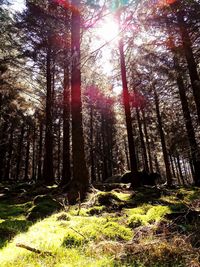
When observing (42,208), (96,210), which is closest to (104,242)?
(96,210)

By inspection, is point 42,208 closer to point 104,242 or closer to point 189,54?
point 104,242

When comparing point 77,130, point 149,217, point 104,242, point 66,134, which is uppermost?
point 66,134

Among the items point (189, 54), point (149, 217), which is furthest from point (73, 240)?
point (189, 54)

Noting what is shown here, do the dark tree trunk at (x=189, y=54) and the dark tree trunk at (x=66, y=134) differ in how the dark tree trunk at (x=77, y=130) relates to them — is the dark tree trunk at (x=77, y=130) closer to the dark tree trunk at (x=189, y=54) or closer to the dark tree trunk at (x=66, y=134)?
the dark tree trunk at (x=66, y=134)

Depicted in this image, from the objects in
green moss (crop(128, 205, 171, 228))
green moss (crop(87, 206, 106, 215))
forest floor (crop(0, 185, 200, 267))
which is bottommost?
forest floor (crop(0, 185, 200, 267))

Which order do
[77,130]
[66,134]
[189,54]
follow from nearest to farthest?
[77,130], [189,54], [66,134]

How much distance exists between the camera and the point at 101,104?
34.2m

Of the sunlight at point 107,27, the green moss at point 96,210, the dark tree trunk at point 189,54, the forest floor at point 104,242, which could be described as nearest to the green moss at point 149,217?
the forest floor at point 104,242

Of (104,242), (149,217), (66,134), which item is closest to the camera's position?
(104,242)

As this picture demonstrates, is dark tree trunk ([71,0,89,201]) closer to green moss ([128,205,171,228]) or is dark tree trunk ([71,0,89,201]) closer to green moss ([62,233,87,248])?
green moss ([128,205,171,228])

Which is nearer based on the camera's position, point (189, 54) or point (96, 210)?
point (96, 210)

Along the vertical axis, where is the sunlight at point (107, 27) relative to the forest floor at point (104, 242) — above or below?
above

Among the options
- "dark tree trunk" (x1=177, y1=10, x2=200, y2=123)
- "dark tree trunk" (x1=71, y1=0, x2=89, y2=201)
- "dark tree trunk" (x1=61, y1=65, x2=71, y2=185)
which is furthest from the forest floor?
"dark tree trunk" (x1=61, y1=65, x2=71, y2=185)

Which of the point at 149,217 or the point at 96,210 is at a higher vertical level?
the point at 96,210
